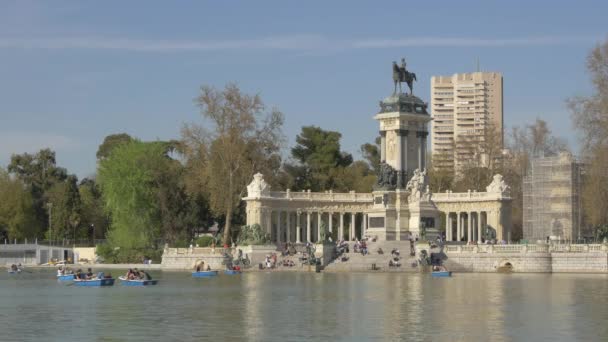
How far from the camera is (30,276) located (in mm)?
91938

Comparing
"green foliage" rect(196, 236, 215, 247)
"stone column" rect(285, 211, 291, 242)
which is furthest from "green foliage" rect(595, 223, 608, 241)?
"green foliage" rect(196, 236, 215, 247)

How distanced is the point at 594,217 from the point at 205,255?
2953cm

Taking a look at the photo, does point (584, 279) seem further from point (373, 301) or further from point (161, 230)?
point (161, 230)

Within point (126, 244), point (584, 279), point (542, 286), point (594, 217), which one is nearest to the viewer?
point (542, 286)

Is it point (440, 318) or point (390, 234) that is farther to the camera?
point (390, 234)

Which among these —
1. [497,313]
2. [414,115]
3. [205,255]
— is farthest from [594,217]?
[497,313]

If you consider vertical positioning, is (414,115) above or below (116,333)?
above

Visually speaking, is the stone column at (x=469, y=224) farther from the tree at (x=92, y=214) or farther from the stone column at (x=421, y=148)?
the tree at (x=92, y=214)

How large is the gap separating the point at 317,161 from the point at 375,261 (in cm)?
4026

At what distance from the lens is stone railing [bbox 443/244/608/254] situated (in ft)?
254

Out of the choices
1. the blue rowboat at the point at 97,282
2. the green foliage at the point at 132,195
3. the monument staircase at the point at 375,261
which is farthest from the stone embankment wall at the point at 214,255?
the blue rowboat at the point at 97,282

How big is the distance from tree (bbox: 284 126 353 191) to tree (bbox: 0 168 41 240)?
85.6ft

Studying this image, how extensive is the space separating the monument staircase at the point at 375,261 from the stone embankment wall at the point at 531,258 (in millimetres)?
2803

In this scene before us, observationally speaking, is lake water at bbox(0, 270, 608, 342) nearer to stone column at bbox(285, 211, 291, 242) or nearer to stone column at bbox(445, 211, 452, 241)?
stone column at bbox(445, 211, 452, 241)
